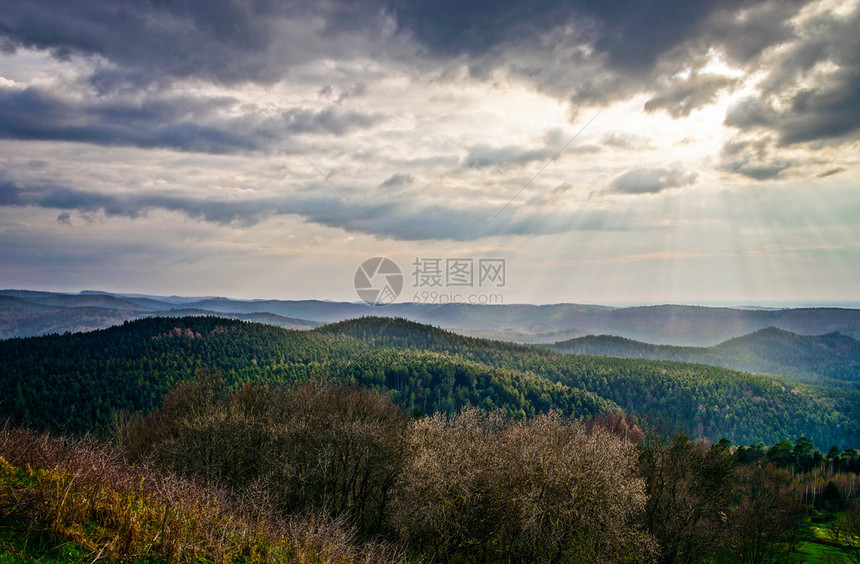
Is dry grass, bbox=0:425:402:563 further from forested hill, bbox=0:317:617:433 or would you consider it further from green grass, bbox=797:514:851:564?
forested hill, bbox=0:317:617:433

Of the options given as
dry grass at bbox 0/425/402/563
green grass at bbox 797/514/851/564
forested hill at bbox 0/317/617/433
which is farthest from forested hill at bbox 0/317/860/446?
dry grass at bbox 0/425/402/563

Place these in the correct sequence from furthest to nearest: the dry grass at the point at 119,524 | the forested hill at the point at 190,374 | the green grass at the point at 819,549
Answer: the forested hill at the point at 190,374 < the green grass at the point at 819,549 < the dry grass at the point at 119,524

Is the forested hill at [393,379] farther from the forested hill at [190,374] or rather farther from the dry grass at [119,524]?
the dry grass at [119,524]

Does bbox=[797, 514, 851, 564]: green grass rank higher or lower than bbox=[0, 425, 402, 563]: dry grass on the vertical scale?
lower

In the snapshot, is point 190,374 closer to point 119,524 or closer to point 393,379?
point 393,379

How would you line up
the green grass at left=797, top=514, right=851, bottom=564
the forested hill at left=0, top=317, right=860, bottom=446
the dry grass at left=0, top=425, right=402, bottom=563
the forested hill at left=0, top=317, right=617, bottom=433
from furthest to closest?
the forested hill at left=0, top=317, right=860, bottom=446, the forested hill at left=0, top=317, right=617, bottom=433, the green grass at left=797, top=514, right=851, bottom=564, the dry grass at left=0, top=425, right=402, bottom=563

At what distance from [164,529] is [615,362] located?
20653cm

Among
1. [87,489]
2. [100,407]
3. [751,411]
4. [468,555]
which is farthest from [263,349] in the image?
[751,411]

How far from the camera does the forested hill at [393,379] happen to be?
411 ft

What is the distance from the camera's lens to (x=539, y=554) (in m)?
25.8

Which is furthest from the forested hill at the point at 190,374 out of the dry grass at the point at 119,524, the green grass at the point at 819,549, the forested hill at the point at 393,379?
the dry grass at the point at 119,524

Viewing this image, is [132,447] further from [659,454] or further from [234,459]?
[659,454]

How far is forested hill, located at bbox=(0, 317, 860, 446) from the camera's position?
12519 centimetres

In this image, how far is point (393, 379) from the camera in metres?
142
